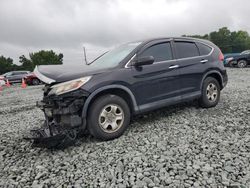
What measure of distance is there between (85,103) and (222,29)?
87836 millimetres

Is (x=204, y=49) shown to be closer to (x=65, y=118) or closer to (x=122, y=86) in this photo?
(x=122, y=86)

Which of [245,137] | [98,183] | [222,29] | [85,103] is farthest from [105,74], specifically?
[222,29]

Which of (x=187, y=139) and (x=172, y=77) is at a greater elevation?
(x=172, y=77)

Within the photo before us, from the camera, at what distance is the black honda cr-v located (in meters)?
3.21

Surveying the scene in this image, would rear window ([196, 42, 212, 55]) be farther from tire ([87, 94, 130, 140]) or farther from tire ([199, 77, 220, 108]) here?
tire ([87, 94, 130, 140])

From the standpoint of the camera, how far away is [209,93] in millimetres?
4875

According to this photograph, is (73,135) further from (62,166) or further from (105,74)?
(105,74)

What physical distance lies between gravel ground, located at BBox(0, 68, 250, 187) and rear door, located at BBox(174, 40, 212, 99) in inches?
24.3

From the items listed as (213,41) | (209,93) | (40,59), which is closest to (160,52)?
(209,93)

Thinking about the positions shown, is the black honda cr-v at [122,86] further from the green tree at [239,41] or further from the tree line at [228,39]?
the green tree at [239,41]

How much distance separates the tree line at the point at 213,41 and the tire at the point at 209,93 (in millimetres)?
57698

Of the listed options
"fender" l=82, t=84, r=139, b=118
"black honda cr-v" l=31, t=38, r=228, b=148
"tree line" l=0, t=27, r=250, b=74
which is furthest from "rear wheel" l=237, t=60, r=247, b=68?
"tree line" l=0, t=27, r=250, b=74

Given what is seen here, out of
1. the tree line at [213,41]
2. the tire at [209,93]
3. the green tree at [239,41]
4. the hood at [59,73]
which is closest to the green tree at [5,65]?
the tree line at [213,41]

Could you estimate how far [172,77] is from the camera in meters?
4.16
